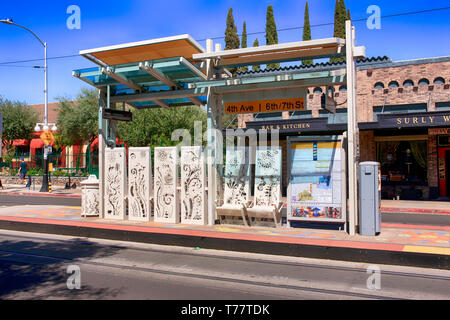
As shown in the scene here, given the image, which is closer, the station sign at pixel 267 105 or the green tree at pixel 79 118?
the station sign at pixel 267 105

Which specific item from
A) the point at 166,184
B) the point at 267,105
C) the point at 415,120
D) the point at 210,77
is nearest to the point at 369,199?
the point at 267,105

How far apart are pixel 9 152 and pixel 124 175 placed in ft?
102

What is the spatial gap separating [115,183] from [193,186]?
227 centimetres

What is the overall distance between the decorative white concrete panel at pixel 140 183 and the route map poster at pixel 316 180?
3.61 m

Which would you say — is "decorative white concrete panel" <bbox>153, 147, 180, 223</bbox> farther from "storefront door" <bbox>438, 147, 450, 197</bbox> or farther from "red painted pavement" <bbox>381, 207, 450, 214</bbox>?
"storefront door" <bbox>438, 147, 450, 197</bbox>

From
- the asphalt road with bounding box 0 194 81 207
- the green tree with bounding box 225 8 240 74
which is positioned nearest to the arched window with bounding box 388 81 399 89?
the asphalt road with bounding box 0 194 81 207

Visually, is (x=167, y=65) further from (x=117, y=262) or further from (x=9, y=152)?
(x=9, y=152)

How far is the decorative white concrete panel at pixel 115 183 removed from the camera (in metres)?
10.8

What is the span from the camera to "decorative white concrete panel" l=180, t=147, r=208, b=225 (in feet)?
32.6

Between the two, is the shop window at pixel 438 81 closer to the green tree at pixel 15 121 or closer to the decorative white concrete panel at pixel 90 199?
the decorative white concrete panel at pixel 90 199

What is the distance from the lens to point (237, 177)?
33.8 ft

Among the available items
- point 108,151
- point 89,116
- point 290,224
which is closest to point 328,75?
point 290,224

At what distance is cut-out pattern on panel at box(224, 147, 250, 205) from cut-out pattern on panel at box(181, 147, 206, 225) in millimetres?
724

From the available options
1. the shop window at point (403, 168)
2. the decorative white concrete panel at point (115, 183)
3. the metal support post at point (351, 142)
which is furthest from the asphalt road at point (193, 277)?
the shop window at point (403, 168)
